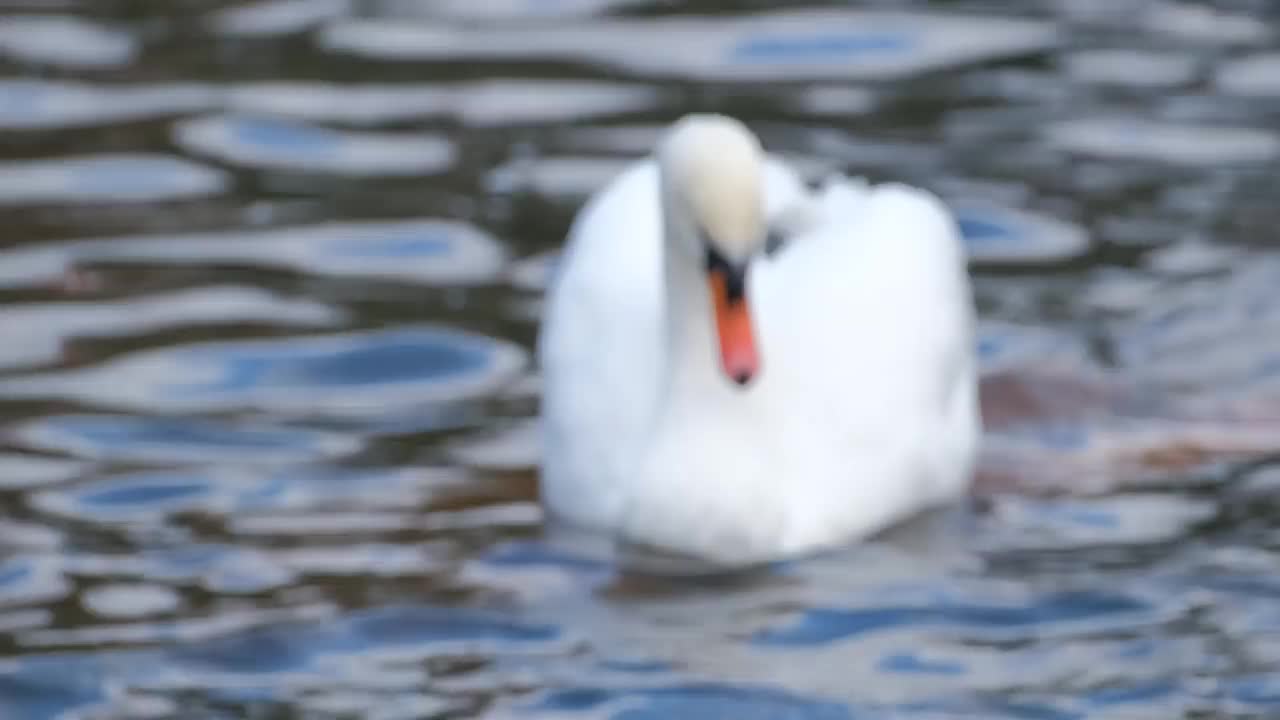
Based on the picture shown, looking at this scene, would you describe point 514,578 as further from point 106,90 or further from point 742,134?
point 106,90

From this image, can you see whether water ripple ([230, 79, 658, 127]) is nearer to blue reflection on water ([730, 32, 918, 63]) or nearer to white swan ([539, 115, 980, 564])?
blue reflection on water ([730, 32, 918, 63])

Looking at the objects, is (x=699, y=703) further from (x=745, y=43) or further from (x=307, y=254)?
(x=745, y=43)

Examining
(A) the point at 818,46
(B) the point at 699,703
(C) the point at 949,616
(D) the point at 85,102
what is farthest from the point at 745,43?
(B) the point at 699,703

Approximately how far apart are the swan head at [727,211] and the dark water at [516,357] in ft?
1.92

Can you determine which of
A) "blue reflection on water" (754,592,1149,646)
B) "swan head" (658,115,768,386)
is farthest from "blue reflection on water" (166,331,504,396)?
"blue reflection on water" (754,592,1149,646)

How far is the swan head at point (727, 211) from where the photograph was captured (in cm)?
710

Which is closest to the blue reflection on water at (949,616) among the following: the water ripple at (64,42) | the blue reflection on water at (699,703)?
the blue reflection on water at (699,703)

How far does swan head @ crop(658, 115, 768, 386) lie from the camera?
23.3 feet

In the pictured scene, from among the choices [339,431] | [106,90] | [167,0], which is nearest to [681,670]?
[339,431]

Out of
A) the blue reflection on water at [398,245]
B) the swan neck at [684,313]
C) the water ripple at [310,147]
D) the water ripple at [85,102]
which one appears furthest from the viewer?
the water ripple at [85,102]

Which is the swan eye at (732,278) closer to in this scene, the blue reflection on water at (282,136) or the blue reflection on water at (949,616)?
the blue reflection on water at (949,616)

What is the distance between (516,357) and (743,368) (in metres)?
1.90

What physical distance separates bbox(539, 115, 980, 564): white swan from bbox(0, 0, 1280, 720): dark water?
0.17 m

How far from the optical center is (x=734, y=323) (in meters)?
7.14
